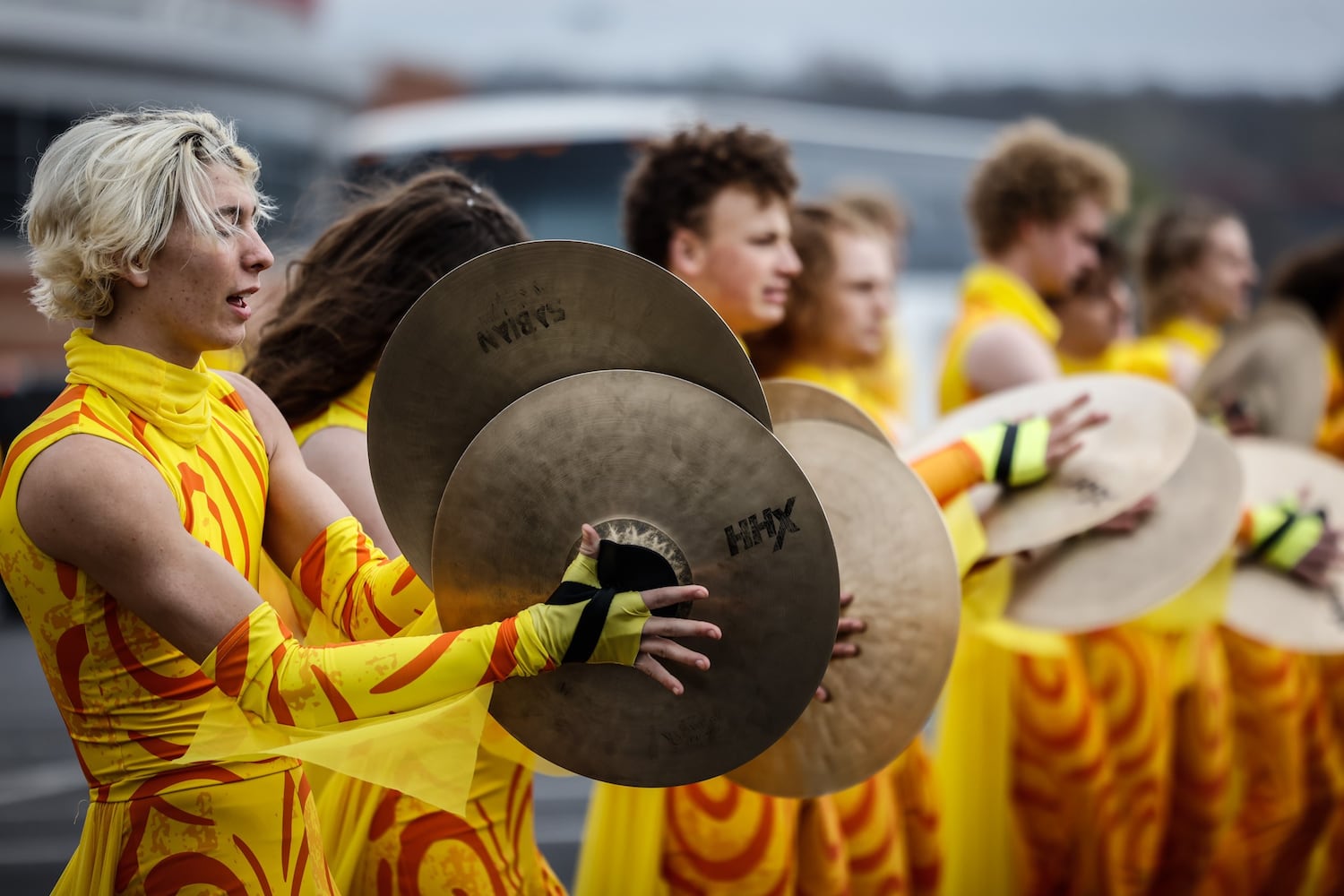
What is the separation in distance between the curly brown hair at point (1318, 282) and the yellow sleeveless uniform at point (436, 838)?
4.58 meters

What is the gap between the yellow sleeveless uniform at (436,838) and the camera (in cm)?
254

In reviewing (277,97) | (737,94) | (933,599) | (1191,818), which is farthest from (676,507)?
(737,94)

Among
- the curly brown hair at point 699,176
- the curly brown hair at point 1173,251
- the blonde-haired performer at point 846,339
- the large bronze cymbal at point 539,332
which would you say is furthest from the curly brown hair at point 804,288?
the curly brown hair at point 1173,251

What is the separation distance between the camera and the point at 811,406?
293 cm

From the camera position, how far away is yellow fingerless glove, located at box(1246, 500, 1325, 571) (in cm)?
395

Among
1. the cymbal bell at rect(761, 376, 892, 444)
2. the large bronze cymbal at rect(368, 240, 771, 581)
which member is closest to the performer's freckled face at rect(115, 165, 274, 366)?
the large bronze cymbal at rect(368, 240, 771, 581)

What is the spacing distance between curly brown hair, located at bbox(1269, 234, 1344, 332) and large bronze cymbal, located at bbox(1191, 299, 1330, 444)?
1274 millimetres

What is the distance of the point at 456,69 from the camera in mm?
44406

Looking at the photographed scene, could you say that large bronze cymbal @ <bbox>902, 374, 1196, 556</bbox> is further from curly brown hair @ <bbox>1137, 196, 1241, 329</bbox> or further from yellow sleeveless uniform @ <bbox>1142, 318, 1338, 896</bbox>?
curly brown hair @ <bbox>1137, 196, 1241, 329</bbox>

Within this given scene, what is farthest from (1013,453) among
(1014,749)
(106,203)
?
(106,203)

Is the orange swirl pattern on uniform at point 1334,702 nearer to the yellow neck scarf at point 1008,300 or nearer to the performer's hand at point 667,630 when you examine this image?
the yellow neck scarf at point 1008,300

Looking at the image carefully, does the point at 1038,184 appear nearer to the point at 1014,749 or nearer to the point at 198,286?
the point at 1014,749

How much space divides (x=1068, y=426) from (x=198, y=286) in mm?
1960

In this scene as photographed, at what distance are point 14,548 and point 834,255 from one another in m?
2.61
